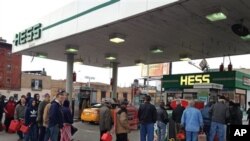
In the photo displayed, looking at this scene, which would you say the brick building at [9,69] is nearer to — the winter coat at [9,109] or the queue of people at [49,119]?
the winter coat at [9,109]

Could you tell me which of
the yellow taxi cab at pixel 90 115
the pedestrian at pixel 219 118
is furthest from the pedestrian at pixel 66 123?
the yellow taxi cab at pixel 90 115

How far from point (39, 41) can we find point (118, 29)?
5424mm

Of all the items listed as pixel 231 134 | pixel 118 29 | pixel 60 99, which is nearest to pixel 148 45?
pixel 118 29

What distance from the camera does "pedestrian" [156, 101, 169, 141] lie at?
15.1 meters

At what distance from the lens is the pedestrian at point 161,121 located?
15125 millimetres

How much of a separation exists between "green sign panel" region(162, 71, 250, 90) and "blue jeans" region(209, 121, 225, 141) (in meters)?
8.06

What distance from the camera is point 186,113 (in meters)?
13.2

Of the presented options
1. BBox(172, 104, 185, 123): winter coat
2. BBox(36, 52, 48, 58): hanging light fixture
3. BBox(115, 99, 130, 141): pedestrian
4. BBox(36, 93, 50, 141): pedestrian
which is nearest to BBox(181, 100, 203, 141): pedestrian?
BBox(172, 104, 185, 123): winter coat

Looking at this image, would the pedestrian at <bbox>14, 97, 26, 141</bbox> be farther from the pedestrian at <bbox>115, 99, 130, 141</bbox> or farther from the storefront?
the storefront

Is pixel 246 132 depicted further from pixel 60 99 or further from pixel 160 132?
pixel 160 132

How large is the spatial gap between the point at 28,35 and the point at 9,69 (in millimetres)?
52098

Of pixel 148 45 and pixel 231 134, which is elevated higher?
pixel 148 45

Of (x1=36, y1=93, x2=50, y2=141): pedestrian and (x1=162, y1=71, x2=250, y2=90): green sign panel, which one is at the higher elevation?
(x1=162, y1=71, x2=250, y2=90): green sign panel

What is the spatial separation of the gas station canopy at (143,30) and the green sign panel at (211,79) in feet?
3.55
